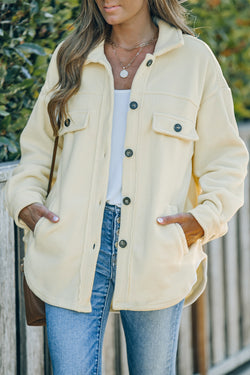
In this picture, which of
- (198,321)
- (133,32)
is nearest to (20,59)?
(133,32)

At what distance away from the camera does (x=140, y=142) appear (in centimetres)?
268

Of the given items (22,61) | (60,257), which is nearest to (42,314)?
(60,257)

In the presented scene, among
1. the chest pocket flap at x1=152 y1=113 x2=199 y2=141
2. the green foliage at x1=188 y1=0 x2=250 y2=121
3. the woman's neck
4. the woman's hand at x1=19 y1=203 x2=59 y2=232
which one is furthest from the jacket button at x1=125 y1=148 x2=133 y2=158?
the green foliage at x1=188 y1=0 x2=250 y2=121

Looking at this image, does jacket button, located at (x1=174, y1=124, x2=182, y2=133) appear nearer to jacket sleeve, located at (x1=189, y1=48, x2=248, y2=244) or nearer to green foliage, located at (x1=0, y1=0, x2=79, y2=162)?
jacket sleeve, located at (x1=189, y1=48, x2=248, y2=244)

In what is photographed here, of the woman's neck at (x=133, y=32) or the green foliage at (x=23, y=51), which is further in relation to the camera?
the green foliage at (x=23, y=51)

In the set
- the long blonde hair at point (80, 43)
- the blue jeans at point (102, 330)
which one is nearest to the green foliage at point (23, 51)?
the long blonde hair at point (80, 43)

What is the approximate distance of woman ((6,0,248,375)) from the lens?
2.66m

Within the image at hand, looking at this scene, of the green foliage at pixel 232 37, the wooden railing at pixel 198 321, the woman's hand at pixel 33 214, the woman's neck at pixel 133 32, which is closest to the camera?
the woman's hand at pixel 33 214

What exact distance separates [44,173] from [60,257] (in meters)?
0.39

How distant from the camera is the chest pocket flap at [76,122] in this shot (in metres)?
2.75

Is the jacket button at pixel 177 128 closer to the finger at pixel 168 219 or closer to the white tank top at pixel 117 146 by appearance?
the white tank top at pixel 117 146

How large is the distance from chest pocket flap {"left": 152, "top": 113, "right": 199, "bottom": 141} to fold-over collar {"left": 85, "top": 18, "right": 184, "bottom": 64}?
248mm

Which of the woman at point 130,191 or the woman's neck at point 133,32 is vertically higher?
the woman's neck at point 133,32

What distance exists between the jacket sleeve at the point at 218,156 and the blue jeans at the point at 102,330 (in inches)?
13.0
